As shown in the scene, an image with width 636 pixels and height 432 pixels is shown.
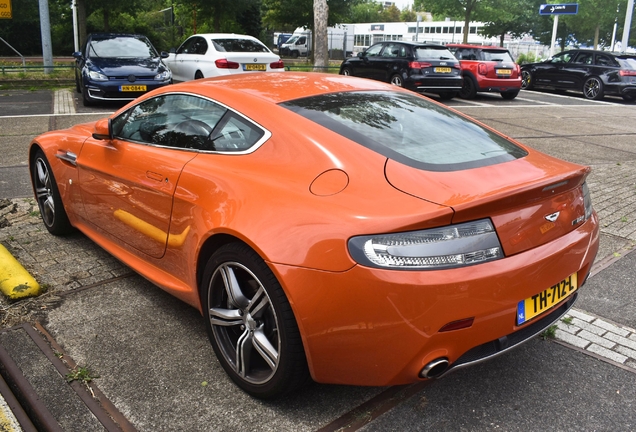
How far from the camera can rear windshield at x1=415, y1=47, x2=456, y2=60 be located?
15092mm

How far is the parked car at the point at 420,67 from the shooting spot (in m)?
14.9

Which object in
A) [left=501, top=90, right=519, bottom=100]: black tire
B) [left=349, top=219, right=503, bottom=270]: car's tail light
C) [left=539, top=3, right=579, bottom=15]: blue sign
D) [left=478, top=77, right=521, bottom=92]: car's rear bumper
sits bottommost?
[left=501, top=90, right=519, bottom=100]: black tire

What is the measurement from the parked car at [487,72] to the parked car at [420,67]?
129 cm

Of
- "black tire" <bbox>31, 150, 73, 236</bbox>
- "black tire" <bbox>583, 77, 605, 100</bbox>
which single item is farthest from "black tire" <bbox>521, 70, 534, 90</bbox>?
"black tire" <bbox>31, 150, 73, 236</bbox>

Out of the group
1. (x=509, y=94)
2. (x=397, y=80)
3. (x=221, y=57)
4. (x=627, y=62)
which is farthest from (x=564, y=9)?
(x=221, y=57)

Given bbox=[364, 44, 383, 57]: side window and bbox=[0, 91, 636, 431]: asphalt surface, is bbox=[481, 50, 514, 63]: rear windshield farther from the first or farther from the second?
bbox=[0, 91, 636, 431]: asphalt surface

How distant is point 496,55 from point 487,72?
3.13 feet

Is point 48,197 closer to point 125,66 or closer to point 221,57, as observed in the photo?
point 125,66

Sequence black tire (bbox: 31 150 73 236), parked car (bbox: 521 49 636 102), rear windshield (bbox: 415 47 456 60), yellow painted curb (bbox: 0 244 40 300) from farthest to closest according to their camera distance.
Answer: parked car (bbox: 521 49 636 102) < rear windshield (bbox: 415 47 456 60) < black tire (bbox: 31 150 73 236) < yellow painted curb (bbox: 0 244 40 300)

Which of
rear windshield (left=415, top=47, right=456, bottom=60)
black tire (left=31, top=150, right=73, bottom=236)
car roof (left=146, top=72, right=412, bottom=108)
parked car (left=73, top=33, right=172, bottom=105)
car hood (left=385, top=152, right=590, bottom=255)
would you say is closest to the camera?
car hood (left=385, top=152, right=590, bottom=255)

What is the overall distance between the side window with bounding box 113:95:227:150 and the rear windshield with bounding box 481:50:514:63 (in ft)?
48.5

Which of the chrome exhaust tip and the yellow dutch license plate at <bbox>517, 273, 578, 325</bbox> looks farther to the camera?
the yellow dutch license plate at <bbox>517, 273, 578, 325</bbox>

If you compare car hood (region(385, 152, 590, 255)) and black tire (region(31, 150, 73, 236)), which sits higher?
car hood (region(385, 152, 590, 255))

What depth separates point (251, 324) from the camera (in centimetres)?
260
